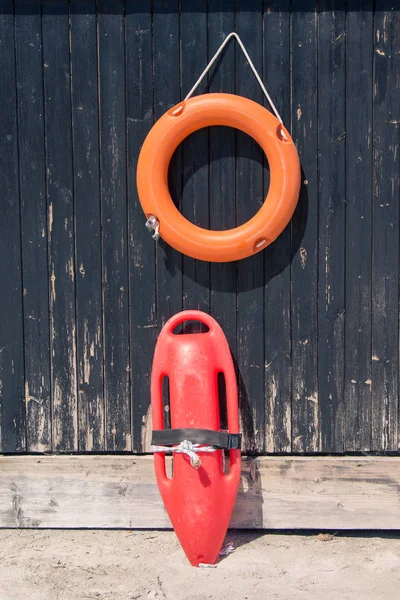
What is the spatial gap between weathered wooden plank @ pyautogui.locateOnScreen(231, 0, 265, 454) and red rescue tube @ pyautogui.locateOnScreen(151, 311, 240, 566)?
0.15 metres

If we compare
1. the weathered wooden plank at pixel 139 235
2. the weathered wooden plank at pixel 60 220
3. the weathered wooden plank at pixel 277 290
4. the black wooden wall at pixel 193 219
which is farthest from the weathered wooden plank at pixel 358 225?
the weathered wooden plank at pixel 60 220

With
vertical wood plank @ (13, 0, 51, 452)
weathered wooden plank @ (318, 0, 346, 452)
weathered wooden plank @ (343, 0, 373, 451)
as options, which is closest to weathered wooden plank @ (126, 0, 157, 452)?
vertical wood plank @ (13, 0, 51, 452)

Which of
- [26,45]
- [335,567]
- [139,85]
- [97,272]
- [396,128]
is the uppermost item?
[26,45]

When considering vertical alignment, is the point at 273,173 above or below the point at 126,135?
below

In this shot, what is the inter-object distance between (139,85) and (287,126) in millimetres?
598

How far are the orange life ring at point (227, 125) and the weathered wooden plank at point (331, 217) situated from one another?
19cm

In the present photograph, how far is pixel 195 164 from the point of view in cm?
264

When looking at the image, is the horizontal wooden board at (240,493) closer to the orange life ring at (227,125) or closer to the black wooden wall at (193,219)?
the black wooden wall at (193,219)

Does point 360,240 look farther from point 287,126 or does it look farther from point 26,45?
point 26,45

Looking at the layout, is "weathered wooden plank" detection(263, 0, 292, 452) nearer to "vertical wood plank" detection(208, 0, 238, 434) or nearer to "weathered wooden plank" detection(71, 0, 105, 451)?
"vertical wood plank" detection(208, 0, 238, 434)

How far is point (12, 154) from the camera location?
266 centimetres

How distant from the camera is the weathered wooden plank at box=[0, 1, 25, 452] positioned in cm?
263

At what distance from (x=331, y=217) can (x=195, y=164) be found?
575 mm

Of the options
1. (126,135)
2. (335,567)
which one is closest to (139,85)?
(126,135)
